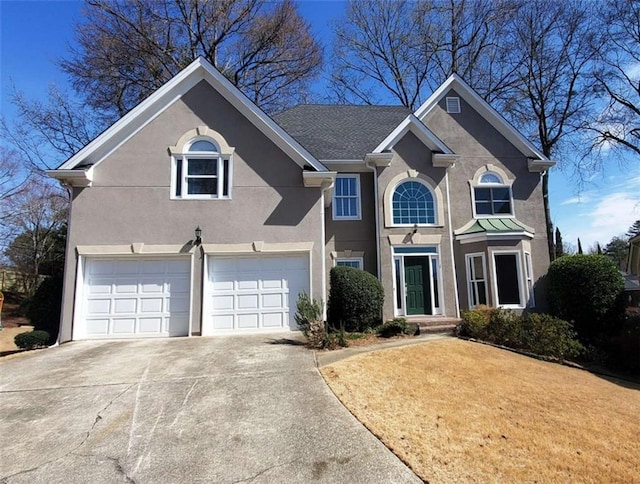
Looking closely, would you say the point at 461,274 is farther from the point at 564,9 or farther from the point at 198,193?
the point at 564,9

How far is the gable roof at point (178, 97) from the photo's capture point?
1105 cm

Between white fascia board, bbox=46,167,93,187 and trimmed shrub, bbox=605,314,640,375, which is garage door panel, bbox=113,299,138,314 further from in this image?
trimmed shrub, bbox=605,314,640,375

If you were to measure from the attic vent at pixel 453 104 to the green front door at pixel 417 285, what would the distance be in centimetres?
666

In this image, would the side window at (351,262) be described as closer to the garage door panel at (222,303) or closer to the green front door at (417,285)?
the green front door at (417,285)

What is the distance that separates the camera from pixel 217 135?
11508mm

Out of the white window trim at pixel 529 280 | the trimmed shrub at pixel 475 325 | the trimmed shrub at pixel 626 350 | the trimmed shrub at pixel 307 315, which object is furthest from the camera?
the white window trim at pixel 529 280

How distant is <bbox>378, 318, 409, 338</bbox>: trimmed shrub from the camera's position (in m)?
11.0

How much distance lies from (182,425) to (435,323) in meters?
9.12

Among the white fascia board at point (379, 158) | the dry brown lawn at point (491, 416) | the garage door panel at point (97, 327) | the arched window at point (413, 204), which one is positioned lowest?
the dry brown lawn at point (491, 416)

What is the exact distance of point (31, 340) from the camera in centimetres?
1066

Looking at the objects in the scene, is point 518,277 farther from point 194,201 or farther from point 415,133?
point 194,201

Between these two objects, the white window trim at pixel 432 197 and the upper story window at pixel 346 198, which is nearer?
the white window trim at pixel 432 197

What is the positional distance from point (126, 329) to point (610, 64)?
90.4 ft

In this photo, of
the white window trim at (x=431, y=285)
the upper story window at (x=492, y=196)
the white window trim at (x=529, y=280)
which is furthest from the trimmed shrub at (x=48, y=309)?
the white window trim at (x=529, y=280)
